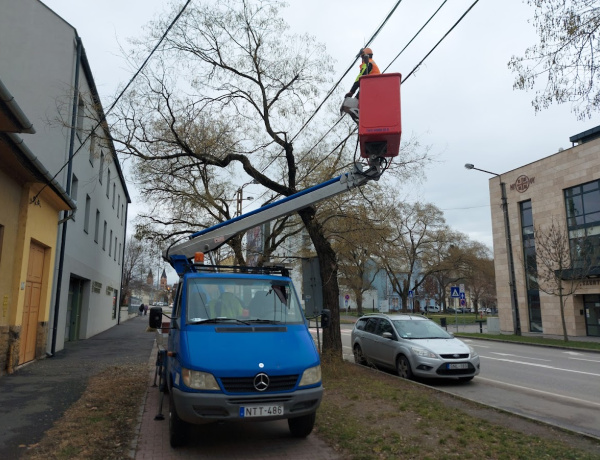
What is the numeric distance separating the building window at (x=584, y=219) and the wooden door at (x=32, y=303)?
A: 82.1 ft

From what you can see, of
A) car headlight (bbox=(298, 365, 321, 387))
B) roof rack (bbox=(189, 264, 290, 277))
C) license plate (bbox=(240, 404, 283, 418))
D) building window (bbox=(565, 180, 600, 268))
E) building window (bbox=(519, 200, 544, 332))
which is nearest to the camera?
license plate (bbox=(240, 404, 283, 418))

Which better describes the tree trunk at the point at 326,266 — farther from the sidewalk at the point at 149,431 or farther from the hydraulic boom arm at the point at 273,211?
the sidewalk at the point at 149,431

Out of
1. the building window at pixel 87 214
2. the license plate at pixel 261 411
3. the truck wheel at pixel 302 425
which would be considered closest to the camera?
the license plate at pixel 261 411

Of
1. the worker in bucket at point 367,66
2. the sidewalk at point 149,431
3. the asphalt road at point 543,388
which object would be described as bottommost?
the asphalt road at point 543,388

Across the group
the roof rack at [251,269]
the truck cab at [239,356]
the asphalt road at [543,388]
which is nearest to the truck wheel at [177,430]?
the truck cab at [239,356]

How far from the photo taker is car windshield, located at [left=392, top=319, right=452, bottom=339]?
443 inches

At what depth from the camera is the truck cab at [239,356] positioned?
4.93 m

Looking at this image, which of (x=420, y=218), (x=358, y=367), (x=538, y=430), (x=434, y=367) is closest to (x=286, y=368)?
(x=538, y=430)

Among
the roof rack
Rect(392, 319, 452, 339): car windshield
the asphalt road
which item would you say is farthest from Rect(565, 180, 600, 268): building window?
Result: the roof rack

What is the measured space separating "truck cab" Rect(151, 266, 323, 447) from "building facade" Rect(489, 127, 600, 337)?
2203 centimetres

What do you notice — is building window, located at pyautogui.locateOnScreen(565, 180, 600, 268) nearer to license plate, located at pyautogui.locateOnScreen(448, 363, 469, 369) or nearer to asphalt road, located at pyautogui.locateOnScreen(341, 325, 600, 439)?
asphalt road, located at pyautogui.locateOnScreen(341, 325, 600, 439)

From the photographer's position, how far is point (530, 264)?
29.2 m

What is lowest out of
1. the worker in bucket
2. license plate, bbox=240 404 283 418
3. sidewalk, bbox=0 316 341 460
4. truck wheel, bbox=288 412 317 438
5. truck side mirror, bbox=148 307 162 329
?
sidewalk, bbox=0 316 341 460

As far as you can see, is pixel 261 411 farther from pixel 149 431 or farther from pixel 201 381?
pixel 149 431
